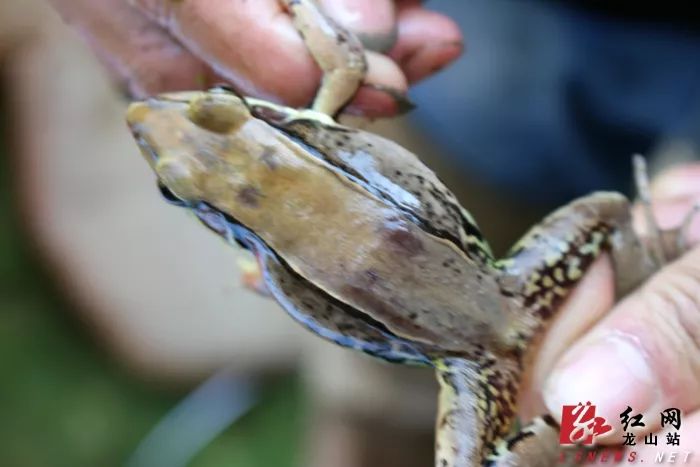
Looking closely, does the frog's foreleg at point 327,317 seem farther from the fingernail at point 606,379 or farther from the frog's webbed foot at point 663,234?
the frog's webbed foot at point 663,234

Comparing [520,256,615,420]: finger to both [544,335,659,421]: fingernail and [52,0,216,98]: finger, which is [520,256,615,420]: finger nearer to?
[544,335,659,421]: fingernail

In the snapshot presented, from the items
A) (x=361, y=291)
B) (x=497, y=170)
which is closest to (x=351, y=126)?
(x=361, y=291)

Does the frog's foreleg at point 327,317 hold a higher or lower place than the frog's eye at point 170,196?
higher

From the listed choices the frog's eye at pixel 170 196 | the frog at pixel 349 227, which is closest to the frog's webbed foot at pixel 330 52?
the frog at pixel 349 227

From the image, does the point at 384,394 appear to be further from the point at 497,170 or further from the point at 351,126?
the point at 351,126

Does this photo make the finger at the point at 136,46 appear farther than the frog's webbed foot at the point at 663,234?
No

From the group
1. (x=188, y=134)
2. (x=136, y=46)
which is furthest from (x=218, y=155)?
(x=136, y=46)

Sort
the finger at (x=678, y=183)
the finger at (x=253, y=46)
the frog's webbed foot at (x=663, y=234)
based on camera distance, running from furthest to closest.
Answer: the finger at (x=678, y=183), the frog's webbed foot at (x=663, y=234), the finger at (x=253, y=46)

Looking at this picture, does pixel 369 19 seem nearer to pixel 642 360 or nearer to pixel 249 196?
pixel 249 196
